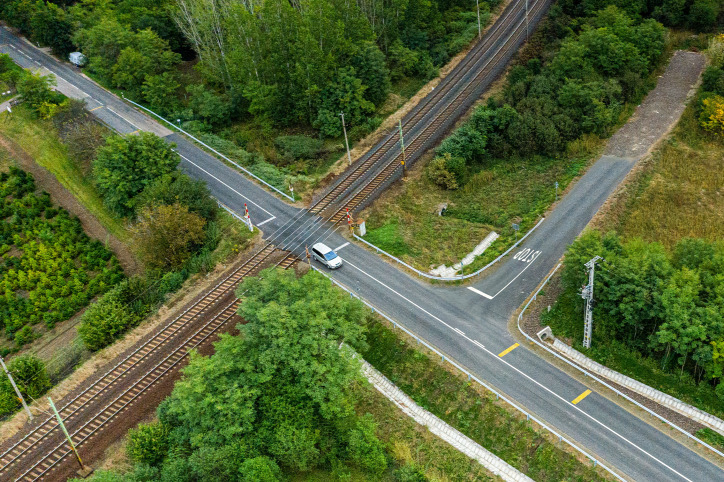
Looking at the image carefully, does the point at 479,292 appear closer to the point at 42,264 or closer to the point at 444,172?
the point at 444,172

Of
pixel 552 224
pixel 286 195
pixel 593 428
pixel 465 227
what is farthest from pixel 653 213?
pixel 286 195

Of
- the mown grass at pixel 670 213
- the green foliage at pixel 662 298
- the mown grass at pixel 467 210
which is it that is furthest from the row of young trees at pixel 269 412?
the green foliage at pixel 662 298

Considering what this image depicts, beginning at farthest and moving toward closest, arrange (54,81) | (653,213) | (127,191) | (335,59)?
(54,81) → (335,59) → (127,191) → (653,213)

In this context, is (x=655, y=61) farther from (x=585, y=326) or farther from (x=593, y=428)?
(x=593, y=428)

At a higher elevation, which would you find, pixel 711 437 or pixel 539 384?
pixel 539 384

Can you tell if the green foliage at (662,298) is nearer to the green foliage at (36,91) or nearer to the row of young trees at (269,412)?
the row of young trees at (269,412)

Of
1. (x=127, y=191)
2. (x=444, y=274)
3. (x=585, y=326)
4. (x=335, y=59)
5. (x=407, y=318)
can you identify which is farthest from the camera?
(x=335, y=59)

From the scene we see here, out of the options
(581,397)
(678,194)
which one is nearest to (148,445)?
(581,397)
